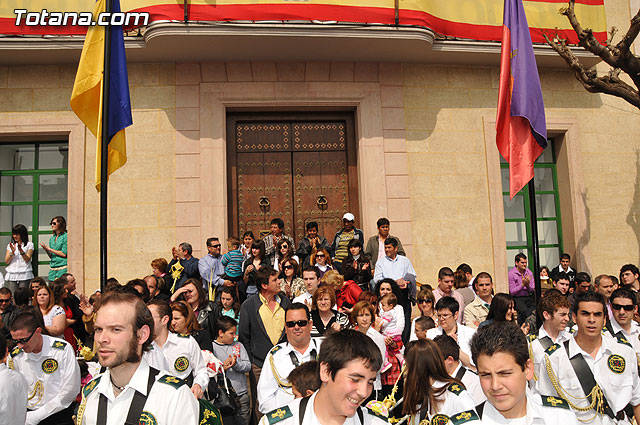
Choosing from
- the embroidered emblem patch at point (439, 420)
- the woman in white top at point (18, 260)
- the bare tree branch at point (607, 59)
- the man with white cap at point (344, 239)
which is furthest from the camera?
the woman in white top at point (18, 260)

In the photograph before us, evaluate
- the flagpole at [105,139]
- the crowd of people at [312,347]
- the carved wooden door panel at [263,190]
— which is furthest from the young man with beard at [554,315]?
the carved wooden door panel at [263,190]

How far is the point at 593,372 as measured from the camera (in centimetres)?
511

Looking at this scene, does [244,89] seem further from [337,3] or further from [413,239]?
[413,239]

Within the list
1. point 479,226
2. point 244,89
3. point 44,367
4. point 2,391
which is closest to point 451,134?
point 479,226

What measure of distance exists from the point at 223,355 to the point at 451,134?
322 inches

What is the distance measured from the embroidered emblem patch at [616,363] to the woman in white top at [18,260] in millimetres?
10138

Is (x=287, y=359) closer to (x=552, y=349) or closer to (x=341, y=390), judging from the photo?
(x=552, y=349)

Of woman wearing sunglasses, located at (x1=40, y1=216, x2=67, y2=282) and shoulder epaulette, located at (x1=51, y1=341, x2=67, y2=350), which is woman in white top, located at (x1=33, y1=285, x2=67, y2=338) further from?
woman wearing sunglasses, located at (x1=40, y1=216, x2=67, y2=282)

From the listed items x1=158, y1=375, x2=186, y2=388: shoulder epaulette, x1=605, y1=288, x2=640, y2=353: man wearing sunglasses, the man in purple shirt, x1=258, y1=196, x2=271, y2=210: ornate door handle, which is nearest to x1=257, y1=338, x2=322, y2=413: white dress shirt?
x1=158, y1=375, x2=186, y2=388: shoulder epaulette

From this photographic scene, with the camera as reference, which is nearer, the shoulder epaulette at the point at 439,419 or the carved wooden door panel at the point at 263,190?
the shoulder epaulette at the point at 439,419

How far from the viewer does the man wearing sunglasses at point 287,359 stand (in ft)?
18.4

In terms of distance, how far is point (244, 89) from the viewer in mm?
12828

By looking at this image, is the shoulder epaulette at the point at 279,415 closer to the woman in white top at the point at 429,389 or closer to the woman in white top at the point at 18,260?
the woman in white top at the point at 429,389

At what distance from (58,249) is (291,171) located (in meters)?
4.91
